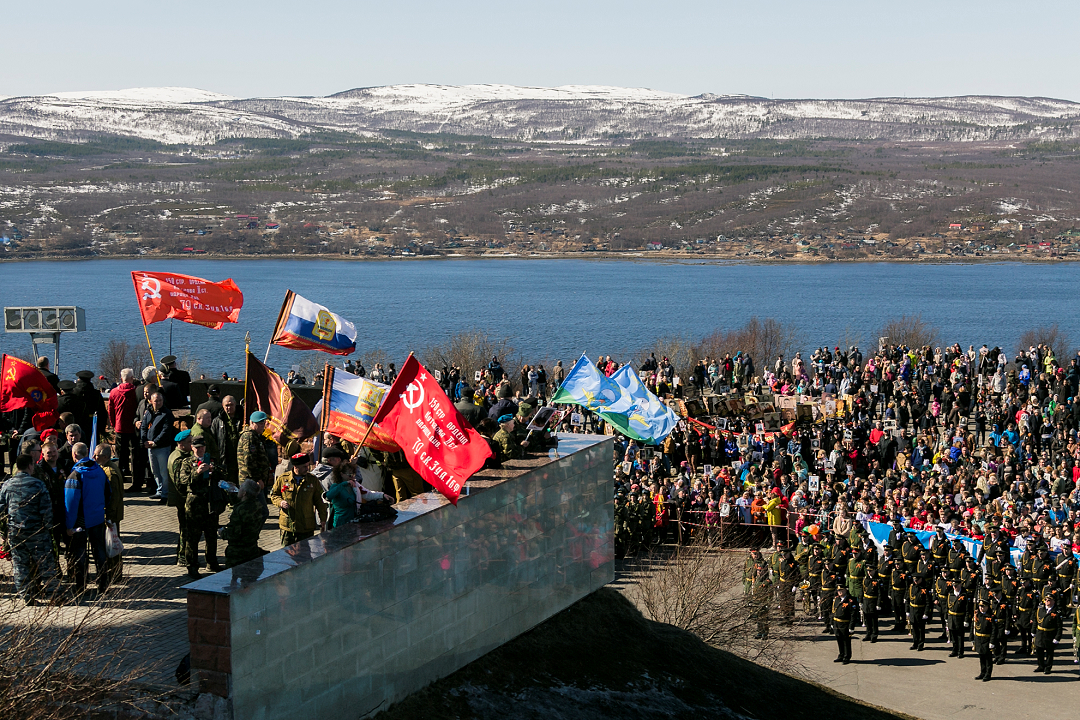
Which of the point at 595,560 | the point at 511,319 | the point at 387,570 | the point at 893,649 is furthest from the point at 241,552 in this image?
the point at 511,319

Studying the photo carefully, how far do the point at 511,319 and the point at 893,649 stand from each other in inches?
4148

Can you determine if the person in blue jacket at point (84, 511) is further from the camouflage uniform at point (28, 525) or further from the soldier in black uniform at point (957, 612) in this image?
the soldier in black uniform at point (957, 612)

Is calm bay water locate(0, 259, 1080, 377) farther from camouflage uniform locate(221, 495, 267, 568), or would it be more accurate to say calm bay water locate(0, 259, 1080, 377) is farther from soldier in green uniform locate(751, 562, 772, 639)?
camouflage uniform locate(221, 495, 267, 568)

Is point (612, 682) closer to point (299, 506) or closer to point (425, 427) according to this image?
point (425, 427)

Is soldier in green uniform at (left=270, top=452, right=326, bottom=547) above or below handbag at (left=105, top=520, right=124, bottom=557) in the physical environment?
above

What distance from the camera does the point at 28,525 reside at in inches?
394

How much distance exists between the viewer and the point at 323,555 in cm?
973

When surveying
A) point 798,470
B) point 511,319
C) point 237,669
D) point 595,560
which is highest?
point 237,669

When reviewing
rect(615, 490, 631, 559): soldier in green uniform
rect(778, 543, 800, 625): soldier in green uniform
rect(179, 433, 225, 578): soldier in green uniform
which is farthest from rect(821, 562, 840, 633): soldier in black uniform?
rect(179, 433, 225, 578): soldier in green uniform

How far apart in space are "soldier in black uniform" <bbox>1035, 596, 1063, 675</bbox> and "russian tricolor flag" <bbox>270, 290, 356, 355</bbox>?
11.9 meters

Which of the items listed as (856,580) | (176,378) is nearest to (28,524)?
(176,378)

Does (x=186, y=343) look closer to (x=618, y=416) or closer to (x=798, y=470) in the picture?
(x=798, y=470)

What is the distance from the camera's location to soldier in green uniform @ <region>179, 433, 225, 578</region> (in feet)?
35.8

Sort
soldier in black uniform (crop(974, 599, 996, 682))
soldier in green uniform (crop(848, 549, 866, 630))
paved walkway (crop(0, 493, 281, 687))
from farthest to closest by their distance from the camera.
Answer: soldier in green uniform (crop(848, 549, 866, 630)) < soldier in black uniform (crop(974, 599, 996, 682)) < paved walkway (crop(0, 493, 281, 687))
